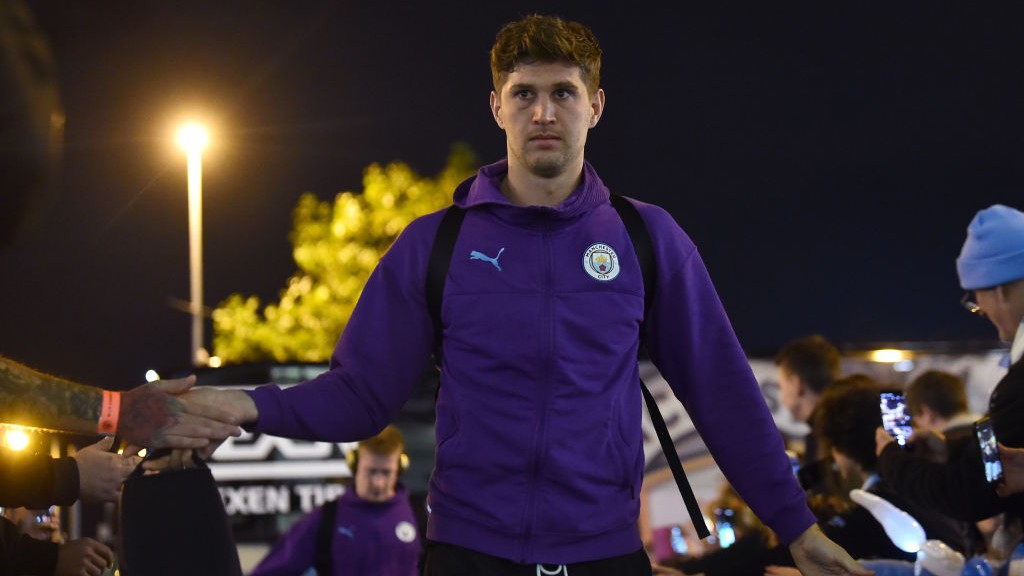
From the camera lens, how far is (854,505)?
5910 mm

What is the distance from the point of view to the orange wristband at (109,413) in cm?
430

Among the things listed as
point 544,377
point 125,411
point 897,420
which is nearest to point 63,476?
point 125,411

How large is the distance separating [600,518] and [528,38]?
1.63 m

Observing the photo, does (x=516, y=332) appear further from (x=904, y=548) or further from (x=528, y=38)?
(x=904, y=548)

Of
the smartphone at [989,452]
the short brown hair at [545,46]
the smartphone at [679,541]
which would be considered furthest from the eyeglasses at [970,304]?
the smartphone at [679,541]

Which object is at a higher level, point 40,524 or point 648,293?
point 648,293

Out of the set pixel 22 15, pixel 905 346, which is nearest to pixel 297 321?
pixel 905 346

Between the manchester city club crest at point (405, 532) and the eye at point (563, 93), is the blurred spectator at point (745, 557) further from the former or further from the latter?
the manchester city club crest at point (405, 532)

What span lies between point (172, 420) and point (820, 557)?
2192mm

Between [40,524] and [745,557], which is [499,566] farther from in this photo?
[40,524]

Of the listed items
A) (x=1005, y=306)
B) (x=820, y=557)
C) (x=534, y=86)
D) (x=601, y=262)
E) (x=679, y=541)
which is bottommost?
(x=679, y=541)

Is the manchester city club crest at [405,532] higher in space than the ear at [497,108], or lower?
lower

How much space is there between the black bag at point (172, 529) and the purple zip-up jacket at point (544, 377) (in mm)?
326

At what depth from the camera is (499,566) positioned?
4027 mm
